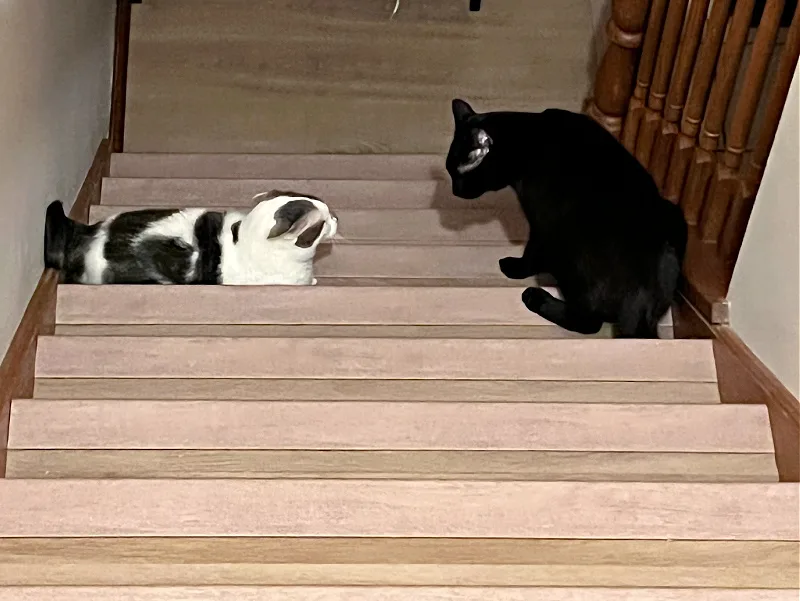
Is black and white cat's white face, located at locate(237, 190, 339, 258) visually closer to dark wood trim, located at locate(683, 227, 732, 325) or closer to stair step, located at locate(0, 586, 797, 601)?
dark wood trim, located at locate(683, 227, 732, 325)

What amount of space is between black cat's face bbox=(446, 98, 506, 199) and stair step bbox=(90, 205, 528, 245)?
0.11m

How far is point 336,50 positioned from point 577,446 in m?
2.39

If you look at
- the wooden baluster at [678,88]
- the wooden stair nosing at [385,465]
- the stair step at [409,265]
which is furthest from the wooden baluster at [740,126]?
the wooden stair nosing at [385,465]

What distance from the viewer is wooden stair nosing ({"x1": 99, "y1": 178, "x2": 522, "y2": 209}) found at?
8.13ft

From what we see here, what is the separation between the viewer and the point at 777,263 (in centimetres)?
158

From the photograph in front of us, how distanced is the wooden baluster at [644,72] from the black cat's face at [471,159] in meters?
0.54

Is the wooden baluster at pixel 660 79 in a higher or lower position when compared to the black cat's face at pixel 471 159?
higher

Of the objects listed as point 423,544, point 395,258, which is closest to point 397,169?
point 395,258

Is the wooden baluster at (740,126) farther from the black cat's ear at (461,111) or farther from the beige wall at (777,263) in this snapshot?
the black cat's ear at (461,111)

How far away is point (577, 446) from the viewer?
153 cm

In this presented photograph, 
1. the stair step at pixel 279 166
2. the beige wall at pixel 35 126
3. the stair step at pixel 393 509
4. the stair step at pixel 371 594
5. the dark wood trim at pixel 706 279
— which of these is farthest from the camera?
the stair step at pixel 279 166

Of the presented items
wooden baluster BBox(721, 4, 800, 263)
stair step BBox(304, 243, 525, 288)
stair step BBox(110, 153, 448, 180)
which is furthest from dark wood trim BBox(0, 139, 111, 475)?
wooden baluster BBox(721, 4, 800, 263)

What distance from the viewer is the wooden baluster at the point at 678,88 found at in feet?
7.13

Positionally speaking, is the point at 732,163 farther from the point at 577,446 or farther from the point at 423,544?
the point at 423,544
